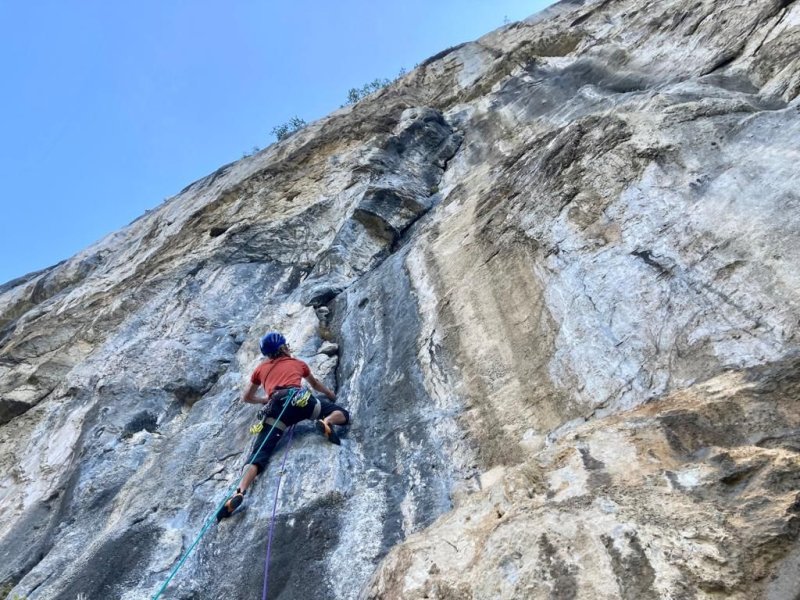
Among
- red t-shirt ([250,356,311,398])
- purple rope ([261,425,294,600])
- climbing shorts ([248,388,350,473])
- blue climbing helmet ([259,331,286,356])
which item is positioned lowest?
purple rope ([261,425,294,600])

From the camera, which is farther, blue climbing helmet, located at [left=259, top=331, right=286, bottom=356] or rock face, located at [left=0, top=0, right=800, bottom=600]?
blue climbing helmet, located at [left=259, top=331, right=286, bottom=356]

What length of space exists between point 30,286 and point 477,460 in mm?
16854

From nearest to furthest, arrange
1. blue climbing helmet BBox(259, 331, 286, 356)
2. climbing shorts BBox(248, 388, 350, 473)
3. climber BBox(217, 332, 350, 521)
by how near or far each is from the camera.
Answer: climber BBox(217, 332, 350, 521)
climbing shorts BBox(248, 388, 350, 473)
blue climbing helmet BBox(259, 331, 286, 356)

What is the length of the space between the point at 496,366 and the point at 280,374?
2.37m

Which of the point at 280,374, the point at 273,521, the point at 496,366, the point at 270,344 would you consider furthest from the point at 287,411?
the point at 496,366

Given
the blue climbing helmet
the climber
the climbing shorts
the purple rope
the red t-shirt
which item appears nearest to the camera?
the purple rope

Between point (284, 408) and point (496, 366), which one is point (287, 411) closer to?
point (284, 408)

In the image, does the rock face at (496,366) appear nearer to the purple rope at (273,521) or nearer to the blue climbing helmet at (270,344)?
the purple rope at (273,521)

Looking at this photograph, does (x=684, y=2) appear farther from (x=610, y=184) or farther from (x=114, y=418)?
(x=114, y=418)

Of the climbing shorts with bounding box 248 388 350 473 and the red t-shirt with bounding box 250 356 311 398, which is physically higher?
the red t-shirt with bounding box 250 356 311 398

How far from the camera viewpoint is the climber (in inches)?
229

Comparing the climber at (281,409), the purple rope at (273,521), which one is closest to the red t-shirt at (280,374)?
the climber at (281,409)

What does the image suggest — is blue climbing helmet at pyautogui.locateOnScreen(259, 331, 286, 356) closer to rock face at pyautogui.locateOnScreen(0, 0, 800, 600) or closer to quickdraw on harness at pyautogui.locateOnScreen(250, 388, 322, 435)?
rock face at pyautogui.locateOnScreen(0, 0, 800, 600)

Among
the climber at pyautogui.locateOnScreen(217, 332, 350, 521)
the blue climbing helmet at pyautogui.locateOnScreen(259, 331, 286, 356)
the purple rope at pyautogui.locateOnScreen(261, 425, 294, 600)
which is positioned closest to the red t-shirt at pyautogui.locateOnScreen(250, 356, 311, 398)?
the climber at pyautogui.locateOnScreen(217, 332, 350, 521)
